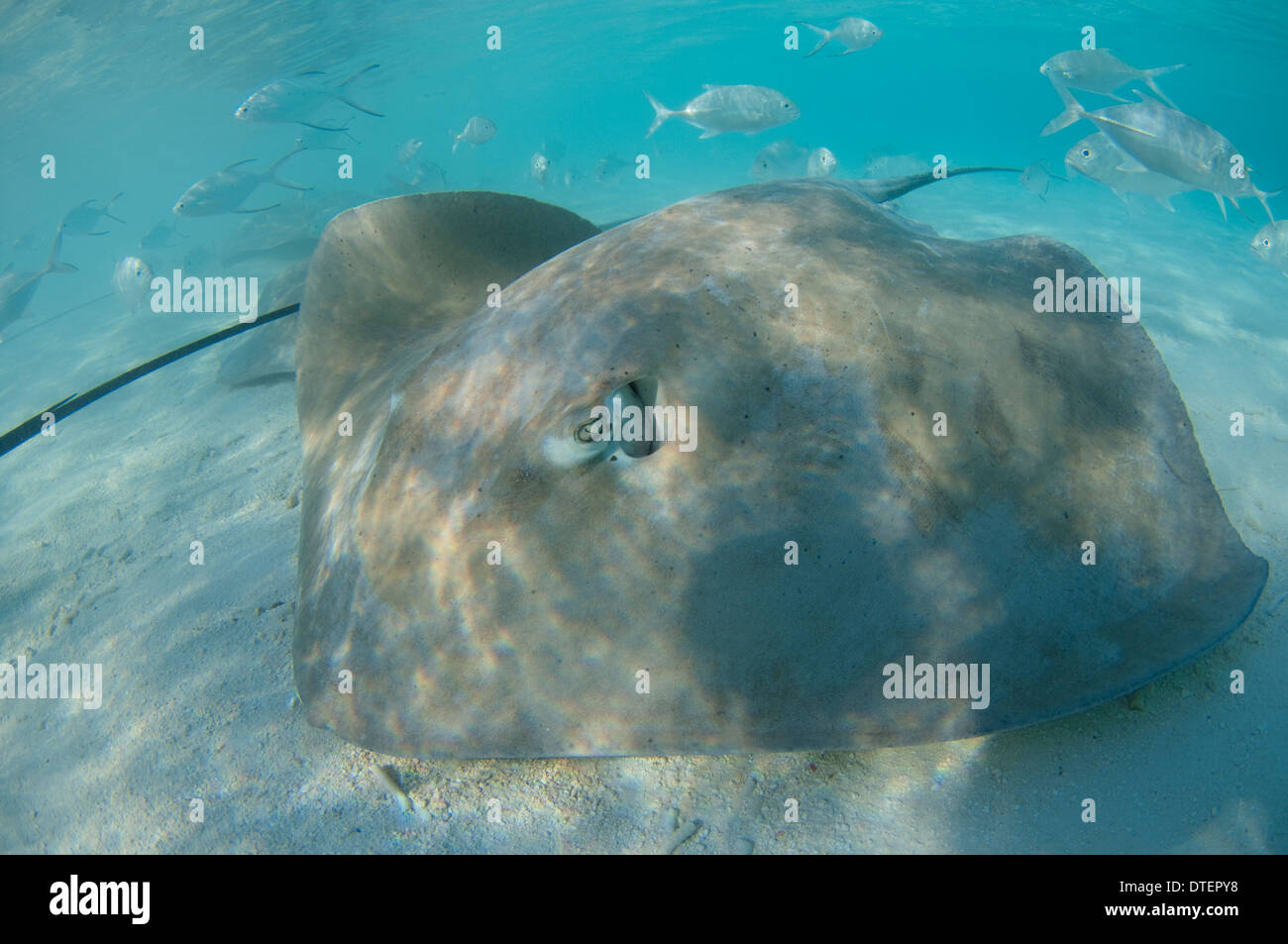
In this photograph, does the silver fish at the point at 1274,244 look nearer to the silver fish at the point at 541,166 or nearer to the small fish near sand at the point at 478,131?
the silver fish at the point at 541,166

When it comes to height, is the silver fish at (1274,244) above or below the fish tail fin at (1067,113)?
below

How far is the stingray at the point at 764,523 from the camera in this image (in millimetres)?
1703

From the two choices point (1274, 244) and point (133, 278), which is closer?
point (1274, 244)

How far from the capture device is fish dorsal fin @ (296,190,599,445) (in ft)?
11.5

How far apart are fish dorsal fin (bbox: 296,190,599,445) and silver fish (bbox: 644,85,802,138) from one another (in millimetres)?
7892

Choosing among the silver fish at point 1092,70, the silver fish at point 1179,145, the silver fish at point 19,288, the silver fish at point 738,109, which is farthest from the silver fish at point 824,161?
the silver fish at point 19,288

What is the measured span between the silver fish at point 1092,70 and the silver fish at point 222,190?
16.2 meters

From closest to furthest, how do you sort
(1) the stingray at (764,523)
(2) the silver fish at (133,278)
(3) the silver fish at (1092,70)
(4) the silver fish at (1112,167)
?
(1) the stingray at (764,523) < (4) the silver fish at (1112,167) < (3) the silver fish at (1092,70) < (2) the silver fish at (133,278)

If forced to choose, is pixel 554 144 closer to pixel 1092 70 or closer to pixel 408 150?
pixel 408 150

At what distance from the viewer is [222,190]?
51.2 feet

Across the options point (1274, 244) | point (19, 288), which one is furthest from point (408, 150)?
point (1274, 244)

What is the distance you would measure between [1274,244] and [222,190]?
21982mm

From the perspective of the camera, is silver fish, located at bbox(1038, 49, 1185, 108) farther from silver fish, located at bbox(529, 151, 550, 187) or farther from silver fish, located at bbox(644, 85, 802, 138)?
silver fish, located at bbox(529, 151, 550, 187)
